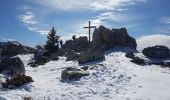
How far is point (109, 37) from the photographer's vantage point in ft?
163

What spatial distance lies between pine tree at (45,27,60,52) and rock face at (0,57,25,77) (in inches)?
1167

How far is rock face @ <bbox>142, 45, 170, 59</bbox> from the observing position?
41.1 meters

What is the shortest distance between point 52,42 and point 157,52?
28625mm

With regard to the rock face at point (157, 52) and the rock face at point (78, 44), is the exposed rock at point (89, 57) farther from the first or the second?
the rock face at point (78, 44)

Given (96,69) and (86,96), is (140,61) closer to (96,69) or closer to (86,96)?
(96,69)

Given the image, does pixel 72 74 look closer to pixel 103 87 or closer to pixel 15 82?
pixel 103 87

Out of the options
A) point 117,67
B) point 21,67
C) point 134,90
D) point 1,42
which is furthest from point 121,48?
point 1,42

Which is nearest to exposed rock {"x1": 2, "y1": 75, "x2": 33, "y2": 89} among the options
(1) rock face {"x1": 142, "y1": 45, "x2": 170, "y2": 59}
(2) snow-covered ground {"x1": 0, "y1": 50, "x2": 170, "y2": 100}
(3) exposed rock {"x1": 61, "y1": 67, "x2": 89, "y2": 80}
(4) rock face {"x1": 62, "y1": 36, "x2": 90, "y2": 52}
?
(2) snow-covered ground {"x1": 0, "y1": 50, "x2": 170, "y2": 100}

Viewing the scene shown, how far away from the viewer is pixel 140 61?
34469 mm

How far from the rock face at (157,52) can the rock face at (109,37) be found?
818cm

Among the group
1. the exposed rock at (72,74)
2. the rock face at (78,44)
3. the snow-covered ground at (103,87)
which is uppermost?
the rock face at (78,44)

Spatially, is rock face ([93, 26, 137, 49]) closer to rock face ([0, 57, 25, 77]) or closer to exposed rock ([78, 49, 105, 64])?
exposed rock ([78, 49, 105, 64])

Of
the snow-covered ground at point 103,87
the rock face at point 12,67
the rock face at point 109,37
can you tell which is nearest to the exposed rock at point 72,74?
the snow-covered ground at point 103,87

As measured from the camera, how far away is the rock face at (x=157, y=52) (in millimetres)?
41125
